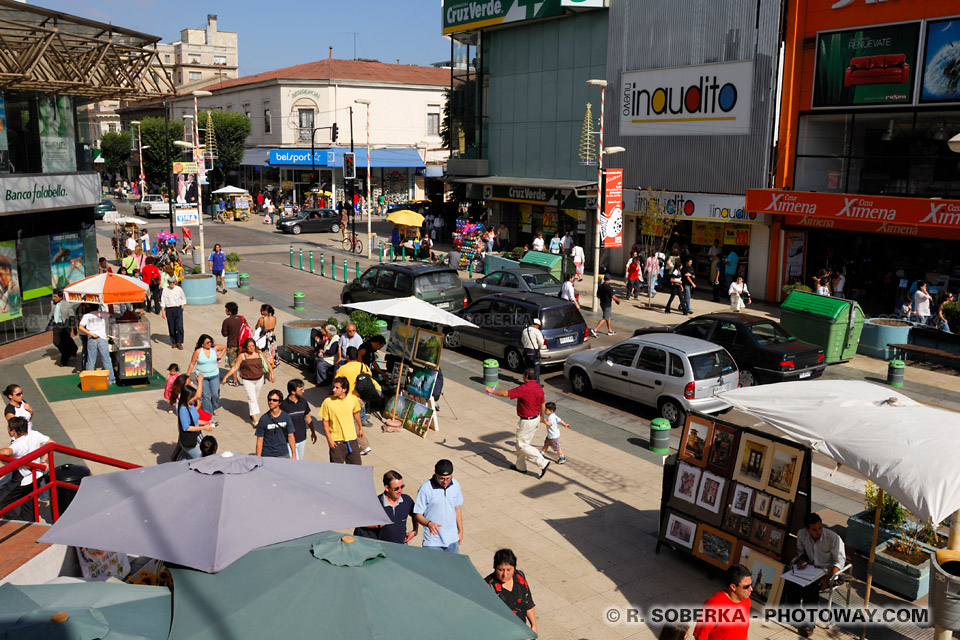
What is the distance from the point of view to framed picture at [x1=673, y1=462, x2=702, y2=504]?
375 inches

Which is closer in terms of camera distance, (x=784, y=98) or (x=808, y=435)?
(x=808, y=435)

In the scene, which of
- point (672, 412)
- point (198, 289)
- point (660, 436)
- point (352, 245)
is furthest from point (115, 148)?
point (660, 436)

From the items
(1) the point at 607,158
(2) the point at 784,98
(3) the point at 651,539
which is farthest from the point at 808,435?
(1) the point at 607,158

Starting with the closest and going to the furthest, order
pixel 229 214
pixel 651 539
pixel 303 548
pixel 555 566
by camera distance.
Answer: pixel 303 548, pixel 555 566, pixel 651 539, pixel 229 214

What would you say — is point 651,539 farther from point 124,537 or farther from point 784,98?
point 784,98

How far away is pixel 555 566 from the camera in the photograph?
9.63m

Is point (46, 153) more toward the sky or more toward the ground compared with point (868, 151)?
more toward the ground

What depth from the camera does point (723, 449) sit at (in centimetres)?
927

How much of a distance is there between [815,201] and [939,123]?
397 cm

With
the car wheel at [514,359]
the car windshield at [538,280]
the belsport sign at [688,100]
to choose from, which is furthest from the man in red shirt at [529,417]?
the belsport sign at [688,100]

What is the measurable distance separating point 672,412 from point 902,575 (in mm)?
6026

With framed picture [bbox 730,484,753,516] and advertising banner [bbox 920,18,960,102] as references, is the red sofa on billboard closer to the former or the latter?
advertising banner [bbox 920,18,960,102]

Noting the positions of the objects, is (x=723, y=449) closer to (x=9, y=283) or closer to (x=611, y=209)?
(x=9, y=283)

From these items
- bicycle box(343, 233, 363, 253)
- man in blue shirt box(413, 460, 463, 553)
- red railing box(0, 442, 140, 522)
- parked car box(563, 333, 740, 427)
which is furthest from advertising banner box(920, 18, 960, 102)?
bicycle box(343, 233, 363, 253)
